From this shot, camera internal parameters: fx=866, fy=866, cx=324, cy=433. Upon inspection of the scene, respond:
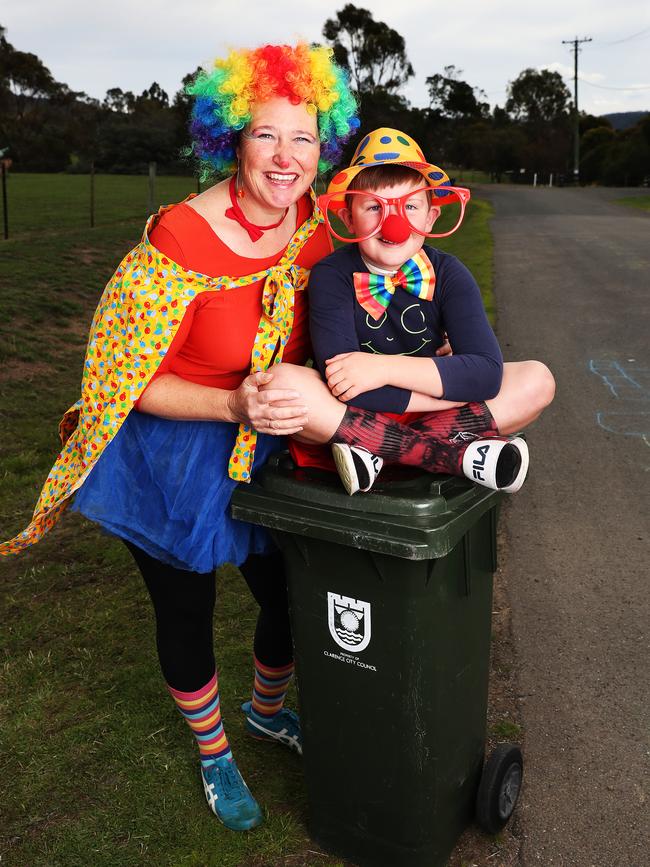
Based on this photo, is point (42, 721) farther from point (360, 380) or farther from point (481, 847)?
point (360, 380)

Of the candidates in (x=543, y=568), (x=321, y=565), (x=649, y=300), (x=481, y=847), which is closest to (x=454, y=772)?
(x=481, y=847)

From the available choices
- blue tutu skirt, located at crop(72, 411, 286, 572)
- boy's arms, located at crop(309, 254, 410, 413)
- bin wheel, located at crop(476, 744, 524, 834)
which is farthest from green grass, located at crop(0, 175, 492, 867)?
boy's arms, located at crop(309, 254, 410, 413)

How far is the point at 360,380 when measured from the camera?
210cm

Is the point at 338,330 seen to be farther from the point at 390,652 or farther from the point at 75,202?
the point at 75,202

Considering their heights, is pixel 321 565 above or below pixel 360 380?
below

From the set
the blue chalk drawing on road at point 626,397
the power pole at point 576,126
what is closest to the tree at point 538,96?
the power pole at point 576,126

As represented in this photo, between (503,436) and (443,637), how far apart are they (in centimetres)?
54

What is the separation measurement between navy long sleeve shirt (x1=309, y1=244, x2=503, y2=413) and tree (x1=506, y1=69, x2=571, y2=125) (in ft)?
238

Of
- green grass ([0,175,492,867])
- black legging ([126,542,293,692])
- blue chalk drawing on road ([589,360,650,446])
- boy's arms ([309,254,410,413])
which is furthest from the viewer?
blue chalk drawing on road ([589,360,650,446])

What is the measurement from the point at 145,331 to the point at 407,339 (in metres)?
0.68

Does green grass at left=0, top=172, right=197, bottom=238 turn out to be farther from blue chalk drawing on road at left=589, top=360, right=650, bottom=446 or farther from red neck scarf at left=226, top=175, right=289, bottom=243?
red neck scarf at left=226, top=175, right=289, bottom=243

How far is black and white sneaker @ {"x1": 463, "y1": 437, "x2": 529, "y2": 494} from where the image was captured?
203cm

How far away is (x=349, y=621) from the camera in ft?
6.97

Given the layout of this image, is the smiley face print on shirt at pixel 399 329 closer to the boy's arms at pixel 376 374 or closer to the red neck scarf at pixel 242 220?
the boy's arms at pixel 376 374
